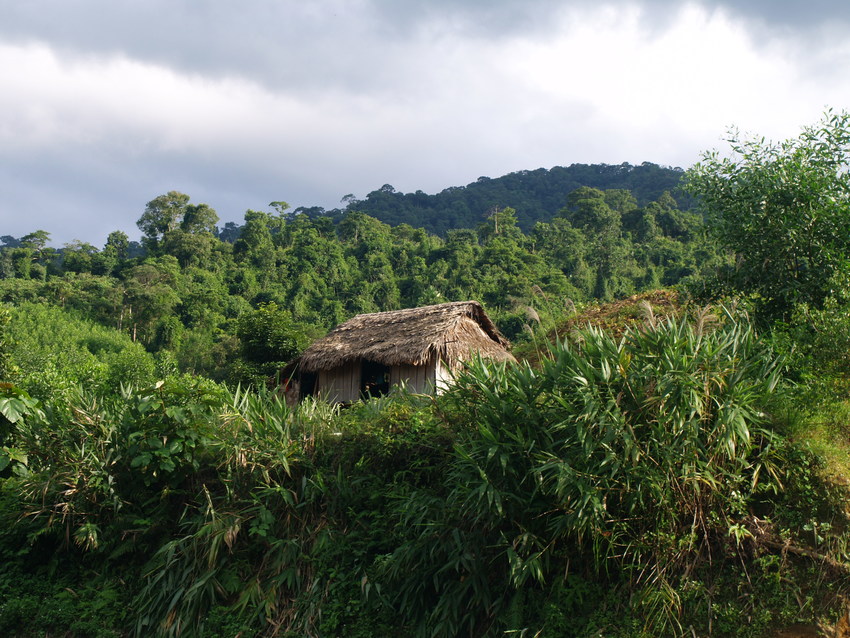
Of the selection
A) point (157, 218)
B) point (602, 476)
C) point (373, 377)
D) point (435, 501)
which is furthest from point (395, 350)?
point (157, 218)

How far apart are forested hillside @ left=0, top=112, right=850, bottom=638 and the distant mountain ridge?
2026 inches

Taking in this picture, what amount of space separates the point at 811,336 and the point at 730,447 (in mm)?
1590

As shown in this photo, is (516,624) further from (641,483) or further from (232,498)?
(232,498)

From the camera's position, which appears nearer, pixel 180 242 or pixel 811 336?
pixel 811 336

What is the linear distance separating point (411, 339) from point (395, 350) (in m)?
0.33

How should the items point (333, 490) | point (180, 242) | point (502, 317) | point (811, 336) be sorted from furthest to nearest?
point (180, 242) → point (502, 317) → point (333, 490) → point (811, 336)

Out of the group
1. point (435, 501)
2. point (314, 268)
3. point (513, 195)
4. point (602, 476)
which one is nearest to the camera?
point (602, 476)

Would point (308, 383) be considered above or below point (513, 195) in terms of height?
below

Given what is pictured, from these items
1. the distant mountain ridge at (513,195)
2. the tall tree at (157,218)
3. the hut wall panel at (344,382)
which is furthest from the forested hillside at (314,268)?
the distant mountain ridge at (513,195)

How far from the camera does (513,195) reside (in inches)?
2643

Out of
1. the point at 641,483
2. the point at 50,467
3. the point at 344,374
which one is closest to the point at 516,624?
the point at 641,483

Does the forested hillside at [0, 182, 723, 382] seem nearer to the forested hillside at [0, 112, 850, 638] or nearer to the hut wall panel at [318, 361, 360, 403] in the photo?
the hut wall panel at [318, 361, 360, 403]

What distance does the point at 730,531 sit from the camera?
4.56 metres

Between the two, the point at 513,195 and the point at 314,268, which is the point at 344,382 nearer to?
the point at 314,268
